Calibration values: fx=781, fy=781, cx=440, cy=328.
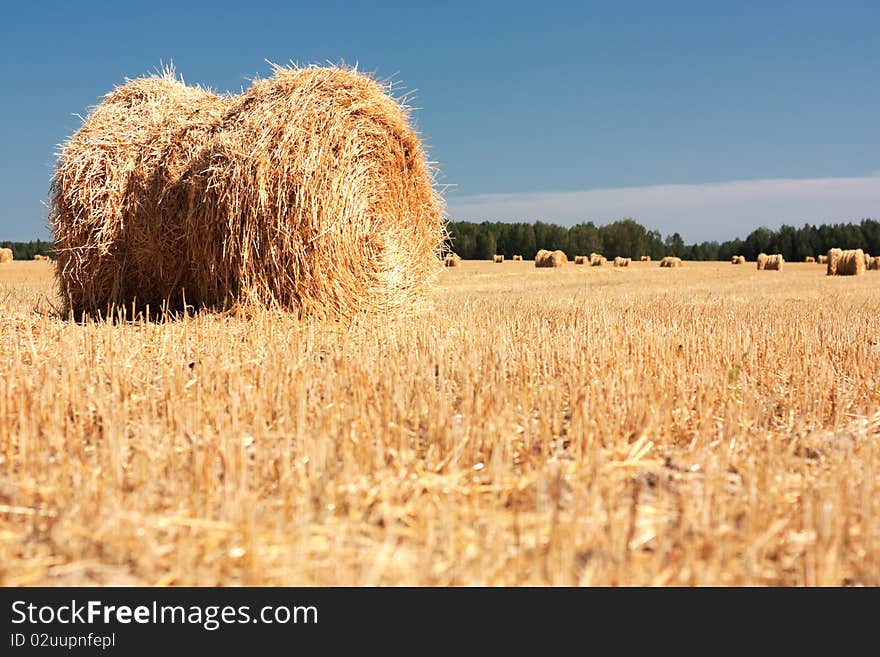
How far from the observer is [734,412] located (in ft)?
13.4

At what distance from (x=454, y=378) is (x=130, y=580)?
2.82 meters

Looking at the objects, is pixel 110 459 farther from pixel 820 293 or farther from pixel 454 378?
pixel 820 293

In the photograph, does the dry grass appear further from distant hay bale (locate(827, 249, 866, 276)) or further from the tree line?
the tree line

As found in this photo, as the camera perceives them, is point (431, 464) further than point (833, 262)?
No

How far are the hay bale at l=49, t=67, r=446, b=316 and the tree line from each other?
59.0 m

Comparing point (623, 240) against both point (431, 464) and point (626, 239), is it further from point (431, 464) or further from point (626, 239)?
point (431, 464)

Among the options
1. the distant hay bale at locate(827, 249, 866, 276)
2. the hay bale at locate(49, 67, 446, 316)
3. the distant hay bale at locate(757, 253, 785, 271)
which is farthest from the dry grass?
the distant hay bale at locate(757, 253, 785, 271)

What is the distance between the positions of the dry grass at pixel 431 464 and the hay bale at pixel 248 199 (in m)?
1.29

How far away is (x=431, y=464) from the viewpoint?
327cm

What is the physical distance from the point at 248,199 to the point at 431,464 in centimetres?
434

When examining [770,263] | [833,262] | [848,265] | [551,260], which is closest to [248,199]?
[848,265]

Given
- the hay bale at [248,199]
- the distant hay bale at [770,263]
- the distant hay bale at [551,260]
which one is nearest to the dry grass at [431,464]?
the hay bale at [248,199]

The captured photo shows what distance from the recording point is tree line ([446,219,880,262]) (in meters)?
74.5
